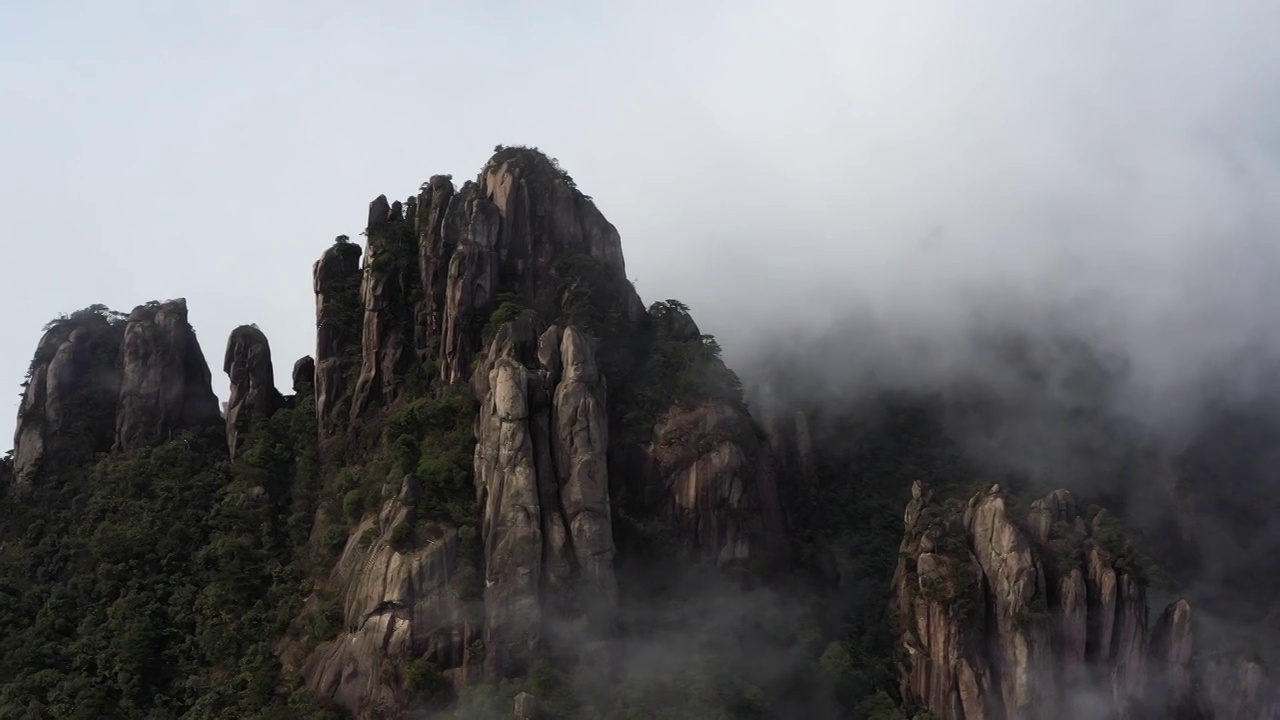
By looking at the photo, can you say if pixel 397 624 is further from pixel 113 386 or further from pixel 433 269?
→ pixel 113 386

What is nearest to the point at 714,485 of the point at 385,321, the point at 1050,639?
the point at 1050,639

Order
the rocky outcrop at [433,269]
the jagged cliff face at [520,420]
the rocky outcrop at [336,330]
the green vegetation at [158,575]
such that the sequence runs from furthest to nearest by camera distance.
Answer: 1. the rocky outcrop at [336,330]
2. the rocky outcrop at [433,269]
3. the green vegetation at [158,575]
4. the jagged cliff face at [520,420]

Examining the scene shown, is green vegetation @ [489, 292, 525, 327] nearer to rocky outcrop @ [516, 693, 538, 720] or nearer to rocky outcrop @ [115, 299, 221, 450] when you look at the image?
rocky outcrop @ [115, 299, 221, 450]

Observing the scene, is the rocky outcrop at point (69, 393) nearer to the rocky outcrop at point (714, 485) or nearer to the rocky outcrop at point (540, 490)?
the rocky outcrop at point (540, 490)

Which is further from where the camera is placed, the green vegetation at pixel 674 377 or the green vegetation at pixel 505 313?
the green vegetation at pixel 674 377

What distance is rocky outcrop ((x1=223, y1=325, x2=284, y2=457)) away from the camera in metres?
104

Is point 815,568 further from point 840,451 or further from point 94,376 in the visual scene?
point 94,376

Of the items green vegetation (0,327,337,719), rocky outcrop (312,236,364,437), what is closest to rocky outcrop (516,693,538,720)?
green vegetation (0,327,337,719)

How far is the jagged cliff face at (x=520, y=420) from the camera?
8212 cm

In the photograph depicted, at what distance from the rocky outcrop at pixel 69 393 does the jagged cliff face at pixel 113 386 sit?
0.25 feet

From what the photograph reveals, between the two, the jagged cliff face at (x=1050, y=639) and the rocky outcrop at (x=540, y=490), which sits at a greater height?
the rocky outcrop at (x=540, y=490)

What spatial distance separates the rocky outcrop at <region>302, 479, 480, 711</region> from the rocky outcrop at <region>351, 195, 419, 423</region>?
16.6m

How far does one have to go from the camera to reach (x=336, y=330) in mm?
103562

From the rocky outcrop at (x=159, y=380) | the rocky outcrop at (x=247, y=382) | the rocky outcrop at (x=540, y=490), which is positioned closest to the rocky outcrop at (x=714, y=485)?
the rocky outcrop at (x=540, y=490)
